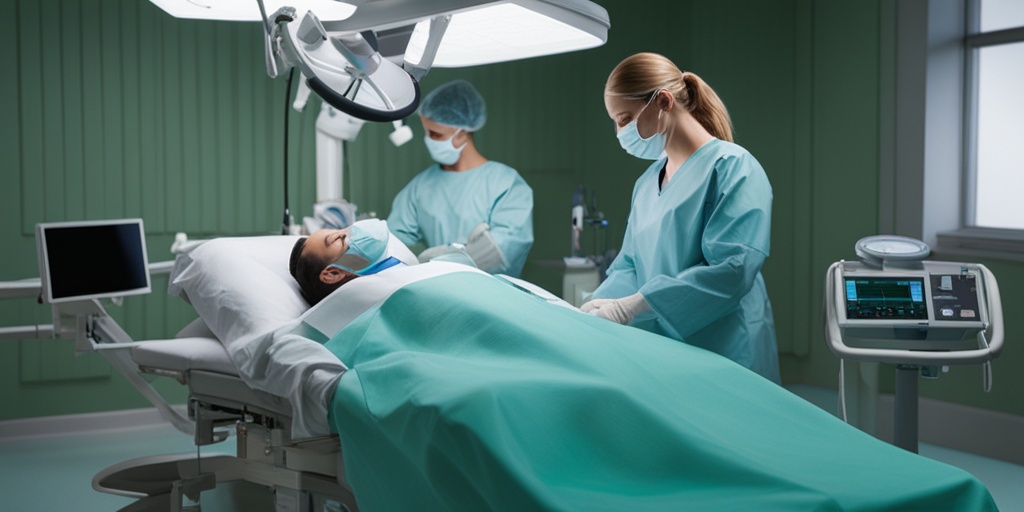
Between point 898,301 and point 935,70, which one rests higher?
point 935,70

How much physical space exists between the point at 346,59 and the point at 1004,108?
10.1 ft

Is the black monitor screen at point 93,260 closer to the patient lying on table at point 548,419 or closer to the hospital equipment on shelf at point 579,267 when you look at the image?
the patient lying on table at point 548,419

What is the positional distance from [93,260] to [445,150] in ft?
6.12

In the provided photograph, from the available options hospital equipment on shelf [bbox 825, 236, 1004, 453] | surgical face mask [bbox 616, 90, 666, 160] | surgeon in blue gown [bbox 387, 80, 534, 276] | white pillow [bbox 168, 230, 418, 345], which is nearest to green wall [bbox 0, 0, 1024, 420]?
surgeon in blue gown [bbox 387, 80, 534, 276]

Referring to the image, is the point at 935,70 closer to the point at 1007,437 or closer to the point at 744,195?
the point at 1007,437

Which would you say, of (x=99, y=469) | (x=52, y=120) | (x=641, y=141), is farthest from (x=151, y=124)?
(x=641, y=141)

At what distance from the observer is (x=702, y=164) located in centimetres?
243

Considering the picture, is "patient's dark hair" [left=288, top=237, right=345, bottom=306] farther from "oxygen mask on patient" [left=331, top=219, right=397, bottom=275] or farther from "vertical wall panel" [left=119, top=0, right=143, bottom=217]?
"vertical wall panel" [left=119, top=0, right=143, bottom=217]

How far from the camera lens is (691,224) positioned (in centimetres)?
241

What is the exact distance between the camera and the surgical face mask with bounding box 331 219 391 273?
8.88ft

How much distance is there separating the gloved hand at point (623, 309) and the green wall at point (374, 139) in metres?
1.98

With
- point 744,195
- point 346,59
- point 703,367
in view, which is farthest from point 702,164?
point 346,59

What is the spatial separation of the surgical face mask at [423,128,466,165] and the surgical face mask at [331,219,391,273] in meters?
1.60

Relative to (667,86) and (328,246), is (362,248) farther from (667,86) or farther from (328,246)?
(667,86)
